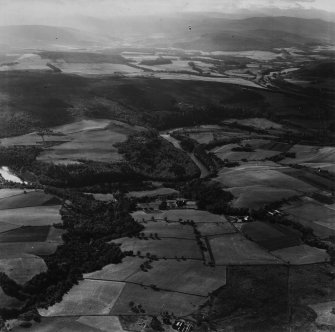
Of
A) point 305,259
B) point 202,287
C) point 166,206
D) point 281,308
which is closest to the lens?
point 281,308

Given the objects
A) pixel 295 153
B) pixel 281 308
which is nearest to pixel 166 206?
pixel 281 308

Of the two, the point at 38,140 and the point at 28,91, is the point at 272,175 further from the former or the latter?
the point at 28,91

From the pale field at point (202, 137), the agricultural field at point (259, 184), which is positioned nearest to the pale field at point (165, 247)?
the agricultural field at point (259, 184)

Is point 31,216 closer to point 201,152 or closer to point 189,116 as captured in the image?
point 201,152

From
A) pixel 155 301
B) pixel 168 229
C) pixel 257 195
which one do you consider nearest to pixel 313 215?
pixel 257 195

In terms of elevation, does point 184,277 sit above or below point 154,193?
above

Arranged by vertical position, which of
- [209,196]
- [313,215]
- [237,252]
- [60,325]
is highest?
[60,325]

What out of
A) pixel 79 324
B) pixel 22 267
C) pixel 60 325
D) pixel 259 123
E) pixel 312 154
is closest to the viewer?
pixel 60 325
